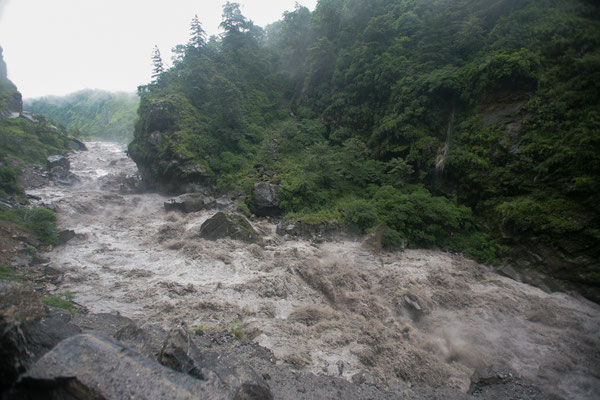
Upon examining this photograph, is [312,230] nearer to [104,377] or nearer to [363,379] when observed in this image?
[363,379]

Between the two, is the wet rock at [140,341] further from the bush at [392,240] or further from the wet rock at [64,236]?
the bush at [392,240]

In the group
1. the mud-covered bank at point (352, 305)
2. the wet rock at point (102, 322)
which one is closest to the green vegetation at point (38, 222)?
the mud-covered bank at point (352, 305)

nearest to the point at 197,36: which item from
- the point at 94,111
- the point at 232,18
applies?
the point at 232,18

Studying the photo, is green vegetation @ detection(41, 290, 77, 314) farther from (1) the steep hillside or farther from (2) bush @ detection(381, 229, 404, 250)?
(1) the steep hillside

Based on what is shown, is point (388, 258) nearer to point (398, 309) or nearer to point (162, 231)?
point (398, 309)

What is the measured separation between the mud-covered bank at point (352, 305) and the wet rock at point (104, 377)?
2783mm

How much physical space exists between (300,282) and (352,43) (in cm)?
2740

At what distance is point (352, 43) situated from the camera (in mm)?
27609

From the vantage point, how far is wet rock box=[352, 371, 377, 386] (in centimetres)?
588

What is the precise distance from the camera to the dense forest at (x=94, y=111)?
64.2 m

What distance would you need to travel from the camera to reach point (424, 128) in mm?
17438

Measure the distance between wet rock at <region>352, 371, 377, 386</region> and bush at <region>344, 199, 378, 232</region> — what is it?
8766mm

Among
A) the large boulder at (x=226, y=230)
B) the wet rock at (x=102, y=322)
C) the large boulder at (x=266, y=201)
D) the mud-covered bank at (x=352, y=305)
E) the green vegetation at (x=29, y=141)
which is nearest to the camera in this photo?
the wet rock at (x=102, y=322)

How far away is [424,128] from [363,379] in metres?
16.3
